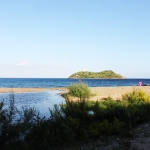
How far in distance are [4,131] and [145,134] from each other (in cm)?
379

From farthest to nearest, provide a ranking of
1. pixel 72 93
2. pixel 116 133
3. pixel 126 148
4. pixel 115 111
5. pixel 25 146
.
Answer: pixel 72 93 < pixel 115 111 < pixel 116 133 < pixel 25 146 < pixel 126 148

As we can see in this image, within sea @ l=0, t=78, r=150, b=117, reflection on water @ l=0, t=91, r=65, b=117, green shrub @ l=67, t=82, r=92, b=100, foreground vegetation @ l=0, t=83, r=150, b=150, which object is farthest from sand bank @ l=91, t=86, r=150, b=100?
foreground vegetation @ l=0, t=83, r=150, b=150

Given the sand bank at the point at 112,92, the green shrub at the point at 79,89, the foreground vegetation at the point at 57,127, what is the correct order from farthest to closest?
1. the sand bank at the point at 112,92
2. the green shrub at the point at 79,89
3. the foreground vegetation at the point at 57,127

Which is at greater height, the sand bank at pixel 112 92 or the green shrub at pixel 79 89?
the green shrub at pixel 79 89

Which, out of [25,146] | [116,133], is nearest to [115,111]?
[116,133]

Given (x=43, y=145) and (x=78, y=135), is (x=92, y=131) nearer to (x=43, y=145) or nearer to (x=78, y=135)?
(x=78, y=135)

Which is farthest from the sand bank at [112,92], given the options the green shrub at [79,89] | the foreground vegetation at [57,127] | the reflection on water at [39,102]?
the foreground vegetation at [57,127]

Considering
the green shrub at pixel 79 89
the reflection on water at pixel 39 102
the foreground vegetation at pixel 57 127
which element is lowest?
the reflection on water at pixel 39 102

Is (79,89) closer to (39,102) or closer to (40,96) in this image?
(39,102)

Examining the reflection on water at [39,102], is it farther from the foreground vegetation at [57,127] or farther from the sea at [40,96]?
the foreground vegetation at [57,127]

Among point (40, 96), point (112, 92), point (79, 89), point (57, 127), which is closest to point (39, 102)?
point (79, 89)

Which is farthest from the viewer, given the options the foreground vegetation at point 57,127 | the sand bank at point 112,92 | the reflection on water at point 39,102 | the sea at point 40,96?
the sand bank at point 112,92

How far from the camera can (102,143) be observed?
662cm

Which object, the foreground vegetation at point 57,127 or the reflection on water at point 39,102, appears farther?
the reflection on water at point 39,102
